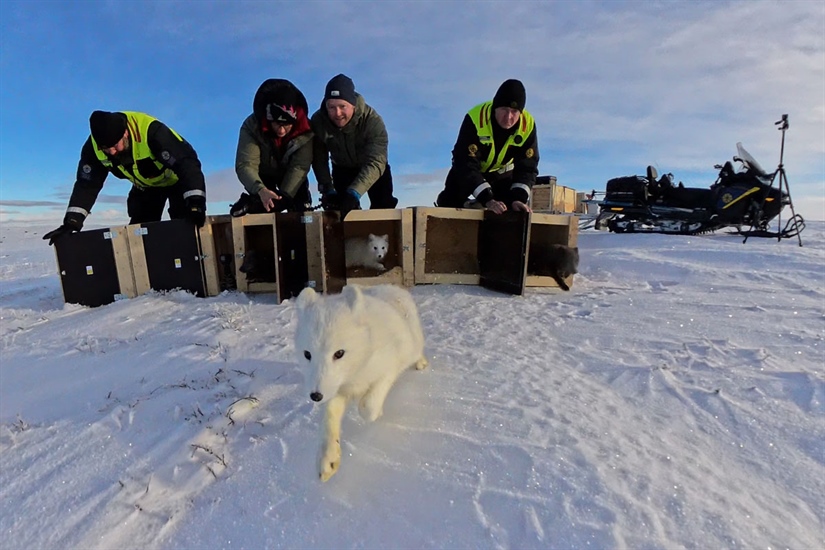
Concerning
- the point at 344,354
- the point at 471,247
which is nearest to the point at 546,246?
the point at 471,247

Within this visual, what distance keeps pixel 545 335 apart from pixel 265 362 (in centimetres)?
197

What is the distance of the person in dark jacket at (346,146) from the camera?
4.50m

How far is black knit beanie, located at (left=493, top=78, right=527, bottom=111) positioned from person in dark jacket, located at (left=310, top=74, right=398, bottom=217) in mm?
1350

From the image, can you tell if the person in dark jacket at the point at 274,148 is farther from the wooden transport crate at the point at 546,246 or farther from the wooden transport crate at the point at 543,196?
the wooden transport crate at the point at 543,196

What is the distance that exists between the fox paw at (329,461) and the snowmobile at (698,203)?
9.52m

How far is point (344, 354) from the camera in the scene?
1.85 meters

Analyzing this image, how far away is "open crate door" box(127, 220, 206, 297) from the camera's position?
14.8 feet

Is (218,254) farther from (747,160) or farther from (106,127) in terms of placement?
(747,160)

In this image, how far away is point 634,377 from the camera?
7.84 ft

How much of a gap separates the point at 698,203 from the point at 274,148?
31.5 ft

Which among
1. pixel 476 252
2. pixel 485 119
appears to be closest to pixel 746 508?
pixel 476 252

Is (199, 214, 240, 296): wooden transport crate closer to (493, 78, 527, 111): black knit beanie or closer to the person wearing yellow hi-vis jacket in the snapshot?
the person wearing yellow hi-vis jacket

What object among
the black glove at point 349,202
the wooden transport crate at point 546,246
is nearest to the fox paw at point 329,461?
the black glove at point 349,202

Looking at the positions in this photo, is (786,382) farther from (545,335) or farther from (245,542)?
(245,542)
